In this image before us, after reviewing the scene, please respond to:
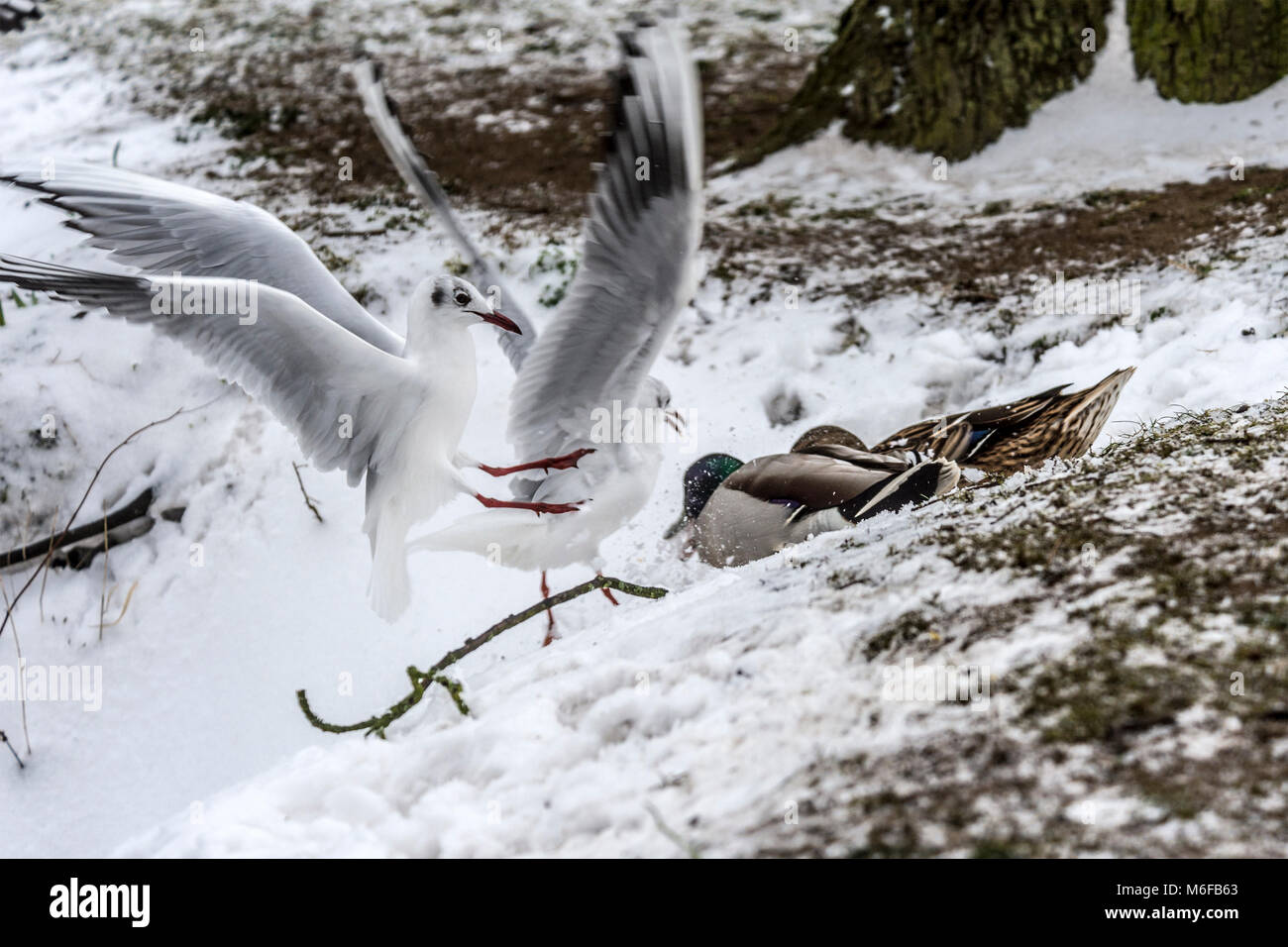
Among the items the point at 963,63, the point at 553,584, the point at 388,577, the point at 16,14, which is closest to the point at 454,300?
the point at 388,577

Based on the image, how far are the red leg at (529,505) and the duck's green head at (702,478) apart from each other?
501 mm

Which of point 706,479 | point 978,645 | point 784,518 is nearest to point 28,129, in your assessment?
point 706,479

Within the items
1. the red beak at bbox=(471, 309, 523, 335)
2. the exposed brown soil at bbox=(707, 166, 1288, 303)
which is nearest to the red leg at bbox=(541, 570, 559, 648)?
the red beak at bbox=(471, 309, 523, 335)

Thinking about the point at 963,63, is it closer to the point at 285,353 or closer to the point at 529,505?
the point at 529,505

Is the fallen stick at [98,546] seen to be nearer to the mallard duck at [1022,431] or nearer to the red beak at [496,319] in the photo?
the red beak at [496,319]

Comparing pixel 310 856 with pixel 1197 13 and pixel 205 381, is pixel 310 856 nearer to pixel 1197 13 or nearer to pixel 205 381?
pixel 205 381

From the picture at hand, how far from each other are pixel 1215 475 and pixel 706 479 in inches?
69.7

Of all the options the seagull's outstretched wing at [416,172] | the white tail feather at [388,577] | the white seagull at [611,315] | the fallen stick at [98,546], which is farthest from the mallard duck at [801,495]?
the fallen stick at [98,546]

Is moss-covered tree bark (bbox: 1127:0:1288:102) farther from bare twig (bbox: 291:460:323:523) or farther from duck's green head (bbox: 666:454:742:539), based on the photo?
bare twig (bbox: 291:460:323:523)

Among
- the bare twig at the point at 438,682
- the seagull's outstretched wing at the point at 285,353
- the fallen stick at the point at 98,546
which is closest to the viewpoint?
the bare twig at the point at 438,682

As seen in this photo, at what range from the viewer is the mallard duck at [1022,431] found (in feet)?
10.0

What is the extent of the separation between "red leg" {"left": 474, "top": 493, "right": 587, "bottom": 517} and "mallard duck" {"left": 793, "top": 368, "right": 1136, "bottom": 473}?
898 millimetres

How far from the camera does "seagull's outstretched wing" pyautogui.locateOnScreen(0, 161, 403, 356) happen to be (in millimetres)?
2961

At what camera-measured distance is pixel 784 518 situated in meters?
3.12
